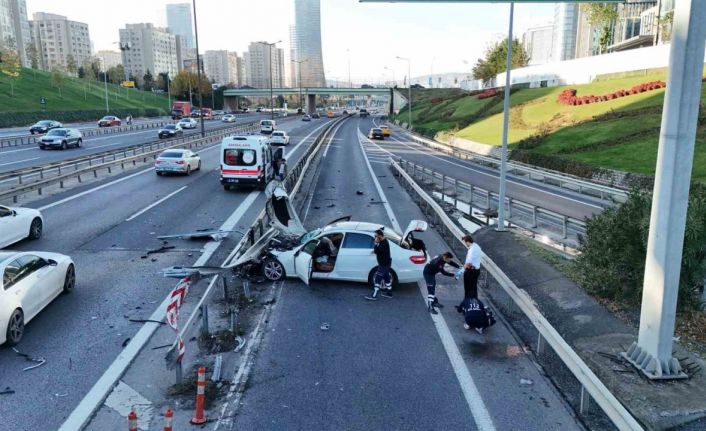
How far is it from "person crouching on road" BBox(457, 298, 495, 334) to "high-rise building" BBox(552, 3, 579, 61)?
192 metres

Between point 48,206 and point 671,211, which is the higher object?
point 671,211

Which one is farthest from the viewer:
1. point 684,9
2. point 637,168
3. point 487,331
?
point 637,168

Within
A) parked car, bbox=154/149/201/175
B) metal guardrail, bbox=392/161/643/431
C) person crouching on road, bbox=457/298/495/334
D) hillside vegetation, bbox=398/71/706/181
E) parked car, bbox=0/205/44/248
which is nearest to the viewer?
metal guardrail, bbox=392/161/643/431

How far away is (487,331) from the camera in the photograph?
10094 mm

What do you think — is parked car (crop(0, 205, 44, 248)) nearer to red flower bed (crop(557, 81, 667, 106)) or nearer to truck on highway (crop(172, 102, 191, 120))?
red flower bed (crop(557, 81, 667, 106))

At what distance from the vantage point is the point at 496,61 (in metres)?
104

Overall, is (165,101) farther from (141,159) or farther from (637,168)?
(637,168)

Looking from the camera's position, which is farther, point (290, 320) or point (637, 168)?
point (637, 168)

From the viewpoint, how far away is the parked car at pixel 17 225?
575 inches

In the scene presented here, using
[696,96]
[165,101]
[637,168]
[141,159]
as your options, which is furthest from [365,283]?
[165,101]

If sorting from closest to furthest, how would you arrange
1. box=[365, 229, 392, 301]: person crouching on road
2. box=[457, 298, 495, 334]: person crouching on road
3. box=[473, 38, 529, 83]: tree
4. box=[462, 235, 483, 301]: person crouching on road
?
box=[457, 298, 495, 334]: person crouching on road, box=[462, 235, 483, 301]: person crouching on road, box=[365, 229, 392, 301]: person crouching on road, box=[473, 38, 529, 83]: tree

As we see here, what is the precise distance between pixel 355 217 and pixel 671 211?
552 inches


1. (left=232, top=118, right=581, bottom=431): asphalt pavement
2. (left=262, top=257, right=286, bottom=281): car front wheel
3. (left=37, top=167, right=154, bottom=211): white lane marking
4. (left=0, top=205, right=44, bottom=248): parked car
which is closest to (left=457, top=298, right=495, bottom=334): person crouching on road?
(left=232, top=118, right=581, bottom=431): asphalt pavement

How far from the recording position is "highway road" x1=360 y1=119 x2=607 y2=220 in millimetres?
25156
